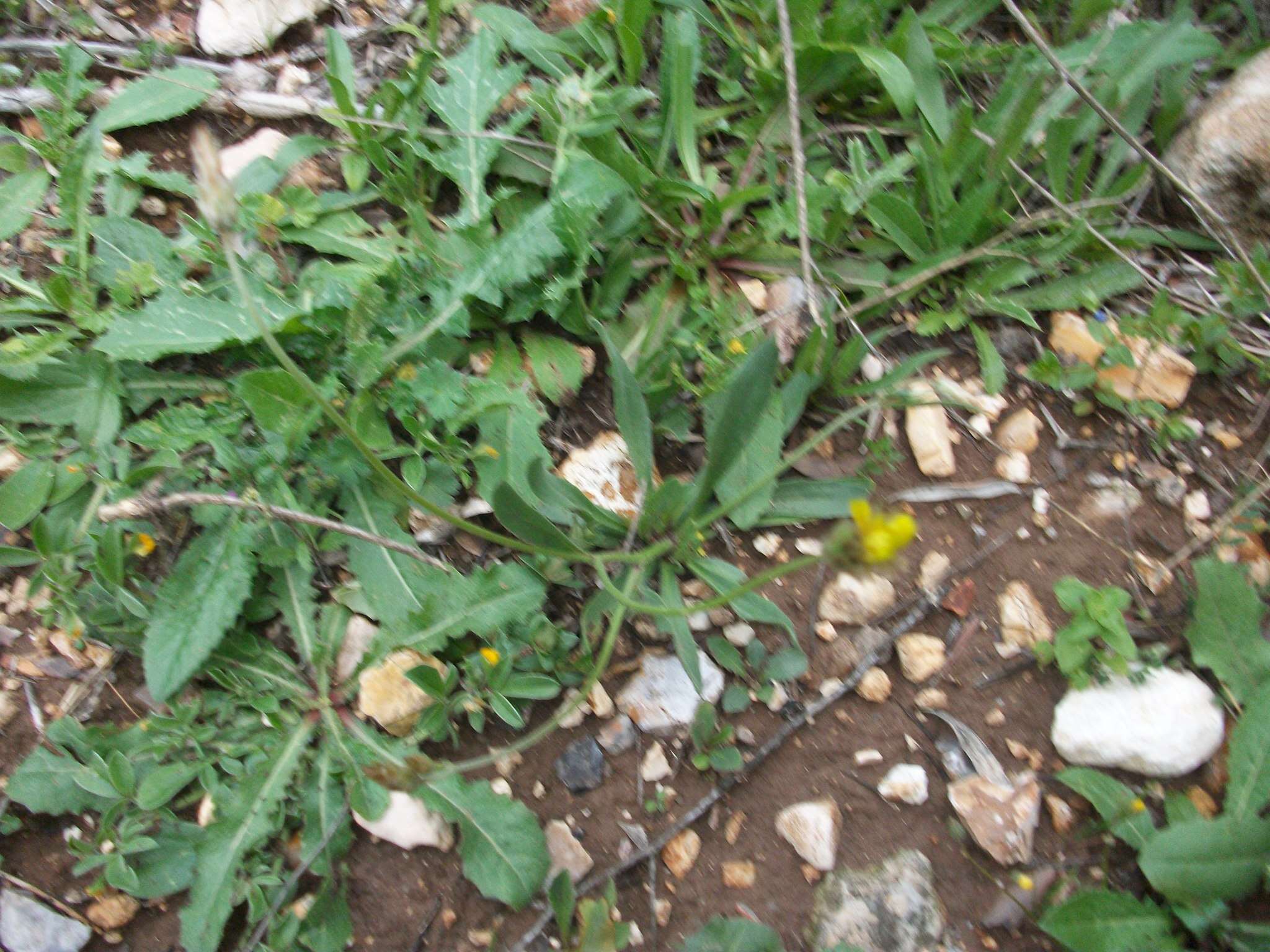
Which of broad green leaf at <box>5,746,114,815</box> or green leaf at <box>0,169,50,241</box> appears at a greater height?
green leaf at <box>0,169,50,241</box>

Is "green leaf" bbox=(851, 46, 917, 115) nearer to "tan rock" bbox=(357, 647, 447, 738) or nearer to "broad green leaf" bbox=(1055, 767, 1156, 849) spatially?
"broad green leaf" bbox=(1055, 767, 1156, 849)

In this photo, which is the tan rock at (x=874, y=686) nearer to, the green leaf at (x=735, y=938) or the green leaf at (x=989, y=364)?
the green leaf at (x=735, y=938)

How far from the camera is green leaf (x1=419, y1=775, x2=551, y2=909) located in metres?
1.87

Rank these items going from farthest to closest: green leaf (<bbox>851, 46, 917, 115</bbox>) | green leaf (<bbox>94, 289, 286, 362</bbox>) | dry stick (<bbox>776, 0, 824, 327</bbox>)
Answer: green leaf (<bbox>851, 46, 917, 115</bbox>)
dry stick (<bbox>776, 0, 824, 327</bbox>)
green leaf (<bbox>94, 289, 286, 362</bbox>)

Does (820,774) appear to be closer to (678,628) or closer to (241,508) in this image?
(678,628)

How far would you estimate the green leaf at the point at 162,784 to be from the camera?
195cm

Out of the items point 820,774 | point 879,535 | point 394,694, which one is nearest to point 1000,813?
point 820,774

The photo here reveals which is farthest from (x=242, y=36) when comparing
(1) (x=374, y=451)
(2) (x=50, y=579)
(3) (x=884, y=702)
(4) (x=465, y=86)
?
(3) (x=884, y=702)

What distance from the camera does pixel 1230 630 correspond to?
204cm

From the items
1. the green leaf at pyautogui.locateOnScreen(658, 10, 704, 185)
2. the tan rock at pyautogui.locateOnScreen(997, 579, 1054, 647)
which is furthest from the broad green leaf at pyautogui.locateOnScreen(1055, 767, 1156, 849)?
the green leaf at pyautogui.locateOnScreen(658, 10, 704, 185)

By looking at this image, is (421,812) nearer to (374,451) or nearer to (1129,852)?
(374,451)

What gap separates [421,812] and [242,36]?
89.0 inches

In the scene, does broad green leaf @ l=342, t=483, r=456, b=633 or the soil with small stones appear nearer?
the soil with small stones

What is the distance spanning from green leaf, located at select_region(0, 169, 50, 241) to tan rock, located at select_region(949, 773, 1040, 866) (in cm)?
275
